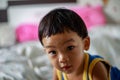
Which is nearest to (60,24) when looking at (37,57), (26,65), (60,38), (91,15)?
(60,38)

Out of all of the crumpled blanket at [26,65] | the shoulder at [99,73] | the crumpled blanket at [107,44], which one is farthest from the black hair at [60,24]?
the crumpled blanket at [107,44]

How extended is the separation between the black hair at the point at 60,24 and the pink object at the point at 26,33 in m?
1.46

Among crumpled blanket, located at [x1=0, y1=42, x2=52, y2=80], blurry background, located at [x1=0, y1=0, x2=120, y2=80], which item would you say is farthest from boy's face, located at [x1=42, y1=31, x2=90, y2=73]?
blurry background, located at [x1=0, y1=0, x2=120, y2=80]

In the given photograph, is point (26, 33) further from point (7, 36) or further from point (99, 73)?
point (99, 73)

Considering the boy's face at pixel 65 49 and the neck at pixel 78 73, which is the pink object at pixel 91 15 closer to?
the neck at pixel 78 73

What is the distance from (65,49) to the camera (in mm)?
856

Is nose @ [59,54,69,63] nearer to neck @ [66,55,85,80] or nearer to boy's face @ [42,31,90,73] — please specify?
boy's face @ [42,31,90,73]

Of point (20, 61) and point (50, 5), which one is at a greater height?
point (50, 5)

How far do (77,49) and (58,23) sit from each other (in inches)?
5.0

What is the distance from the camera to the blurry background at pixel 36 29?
1728mm

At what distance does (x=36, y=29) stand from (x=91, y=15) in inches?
24.3

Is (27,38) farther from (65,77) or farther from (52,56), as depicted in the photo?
(52,56)

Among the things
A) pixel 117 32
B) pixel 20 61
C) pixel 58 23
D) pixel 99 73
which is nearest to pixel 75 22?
pixel 58 23

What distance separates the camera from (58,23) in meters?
0.86
